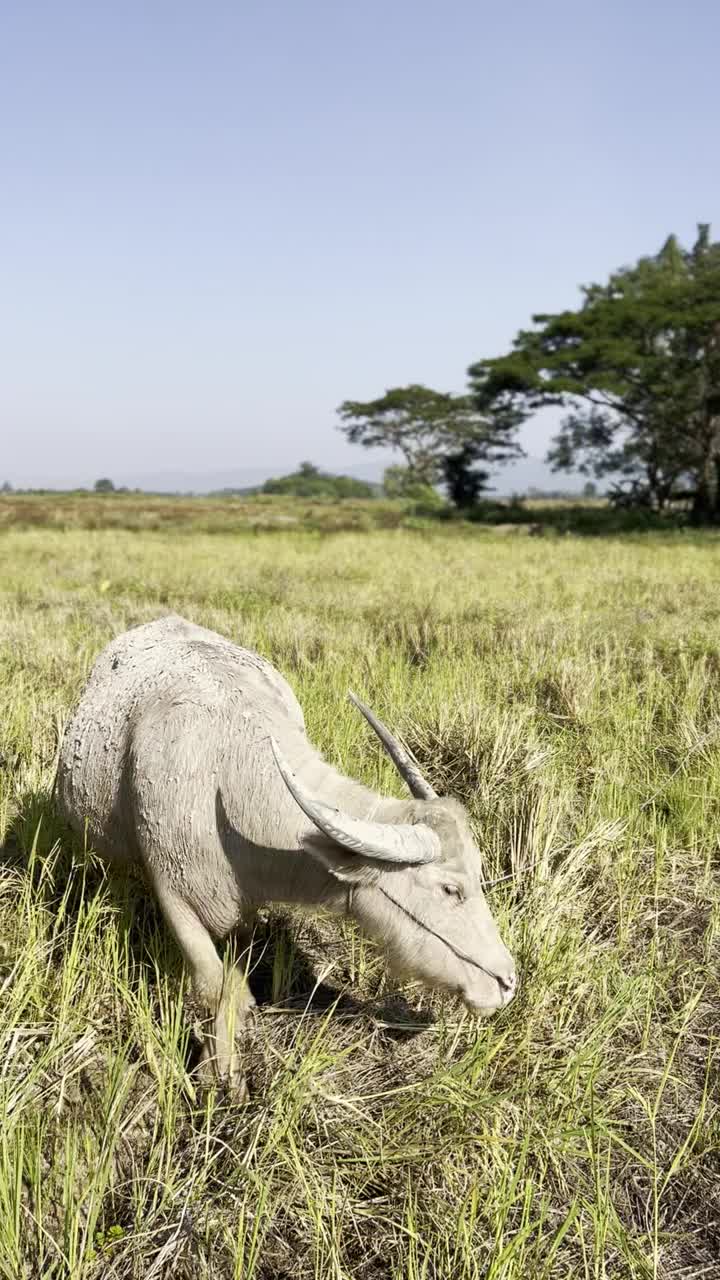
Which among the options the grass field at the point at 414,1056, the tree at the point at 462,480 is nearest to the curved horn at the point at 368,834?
the grass field at the point at 414,1056

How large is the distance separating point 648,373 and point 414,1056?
23671 mm

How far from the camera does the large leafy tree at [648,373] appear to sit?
73.6ft

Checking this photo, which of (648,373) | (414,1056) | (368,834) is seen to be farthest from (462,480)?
(368,834)

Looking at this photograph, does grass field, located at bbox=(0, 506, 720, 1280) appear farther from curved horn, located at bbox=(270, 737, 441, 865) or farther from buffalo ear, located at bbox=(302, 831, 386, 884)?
curved horn, located at bbox=(270, 737, 441, 865)

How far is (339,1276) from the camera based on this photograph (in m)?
1.41

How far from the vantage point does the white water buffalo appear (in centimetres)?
176

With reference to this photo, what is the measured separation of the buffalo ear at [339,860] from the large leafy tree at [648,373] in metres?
23.2

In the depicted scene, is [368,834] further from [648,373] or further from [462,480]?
[462,480]

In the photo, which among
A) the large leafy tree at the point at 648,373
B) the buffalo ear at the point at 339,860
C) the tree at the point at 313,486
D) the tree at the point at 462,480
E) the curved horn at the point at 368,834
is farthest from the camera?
the tree at the point at 313,486

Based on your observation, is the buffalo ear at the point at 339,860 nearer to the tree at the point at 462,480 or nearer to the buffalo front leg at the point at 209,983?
the buffalo front leg at the point at 209,983

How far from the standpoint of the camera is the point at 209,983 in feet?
6.40

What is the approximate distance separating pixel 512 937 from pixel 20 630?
485 centimetres

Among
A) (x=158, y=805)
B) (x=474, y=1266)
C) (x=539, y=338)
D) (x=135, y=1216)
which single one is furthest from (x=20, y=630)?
(x=539, y=338)

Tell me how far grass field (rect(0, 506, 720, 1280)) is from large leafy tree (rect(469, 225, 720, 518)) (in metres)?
21.3
